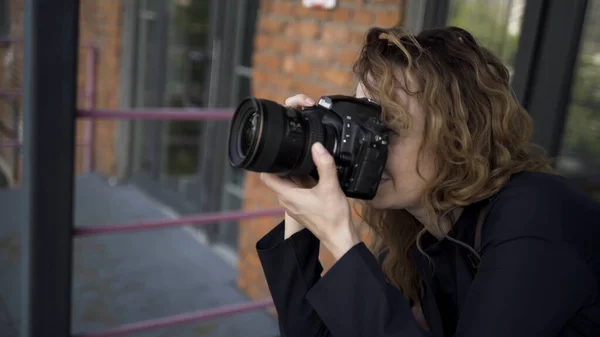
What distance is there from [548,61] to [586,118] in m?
0.36

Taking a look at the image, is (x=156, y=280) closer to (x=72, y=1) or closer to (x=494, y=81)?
(x=72, y=1)

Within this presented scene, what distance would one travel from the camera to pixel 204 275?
3121mm

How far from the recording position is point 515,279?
896 millimetres

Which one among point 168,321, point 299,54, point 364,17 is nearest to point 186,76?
point 299,54

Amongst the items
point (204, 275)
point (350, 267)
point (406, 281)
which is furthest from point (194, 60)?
point (350, 267)

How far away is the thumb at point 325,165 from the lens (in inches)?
38.8

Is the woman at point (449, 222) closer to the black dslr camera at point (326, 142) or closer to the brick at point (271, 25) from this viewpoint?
→ the black dslr camera at point (326, 142)

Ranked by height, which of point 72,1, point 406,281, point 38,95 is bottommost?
point 406,281

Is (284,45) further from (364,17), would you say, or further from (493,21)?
(493,21)

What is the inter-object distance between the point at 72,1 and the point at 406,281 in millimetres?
978

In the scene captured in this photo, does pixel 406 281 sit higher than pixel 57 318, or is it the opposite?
pixel 406 281

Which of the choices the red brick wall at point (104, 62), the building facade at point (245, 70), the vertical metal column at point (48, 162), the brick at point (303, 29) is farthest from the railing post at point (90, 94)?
the vertical metal column at point (48, 162)

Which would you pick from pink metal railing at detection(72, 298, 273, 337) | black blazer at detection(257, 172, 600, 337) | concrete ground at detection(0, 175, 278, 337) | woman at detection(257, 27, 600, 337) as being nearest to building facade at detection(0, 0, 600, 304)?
concrete ground at detection(0, 175, 278, 337)

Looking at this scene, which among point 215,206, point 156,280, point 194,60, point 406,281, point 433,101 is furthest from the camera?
point 194,60
